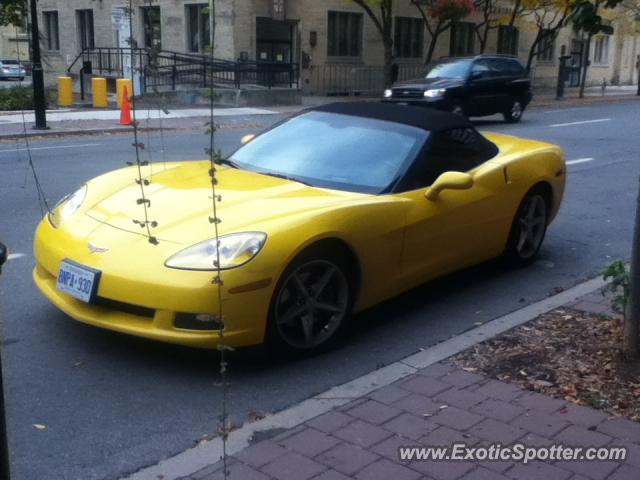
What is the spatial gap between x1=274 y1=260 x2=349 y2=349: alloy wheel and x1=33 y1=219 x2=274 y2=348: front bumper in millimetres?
195

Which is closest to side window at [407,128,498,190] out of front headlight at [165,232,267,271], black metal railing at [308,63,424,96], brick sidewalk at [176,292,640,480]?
front headlight at [165,232,267,271]

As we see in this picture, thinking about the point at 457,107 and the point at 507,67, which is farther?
the point at 507,67

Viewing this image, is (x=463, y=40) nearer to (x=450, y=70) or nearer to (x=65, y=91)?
(x=450, y=70)

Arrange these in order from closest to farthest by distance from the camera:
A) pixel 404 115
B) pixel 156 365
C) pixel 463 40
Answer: pixel 156 365 < pixel 404 115 < pixel 463 40

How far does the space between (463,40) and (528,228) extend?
33.8 metres

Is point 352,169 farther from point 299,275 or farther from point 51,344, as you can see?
point 51,344

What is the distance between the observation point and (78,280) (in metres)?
4.41

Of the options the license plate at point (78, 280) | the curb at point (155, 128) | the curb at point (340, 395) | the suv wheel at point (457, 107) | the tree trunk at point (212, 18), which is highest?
the tree trunk at point (212, 18)

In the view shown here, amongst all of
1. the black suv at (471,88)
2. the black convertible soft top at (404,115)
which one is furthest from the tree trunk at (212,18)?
the black suv at (471,88)

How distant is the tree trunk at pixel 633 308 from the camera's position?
4.41 meters

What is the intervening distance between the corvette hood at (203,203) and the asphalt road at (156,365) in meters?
0.62

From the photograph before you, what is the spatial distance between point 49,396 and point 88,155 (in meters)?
9.73

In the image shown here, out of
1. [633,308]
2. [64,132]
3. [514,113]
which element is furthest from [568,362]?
[514,113]

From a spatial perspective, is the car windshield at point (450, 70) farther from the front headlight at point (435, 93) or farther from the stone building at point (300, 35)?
the stone building at point (300, 35)
